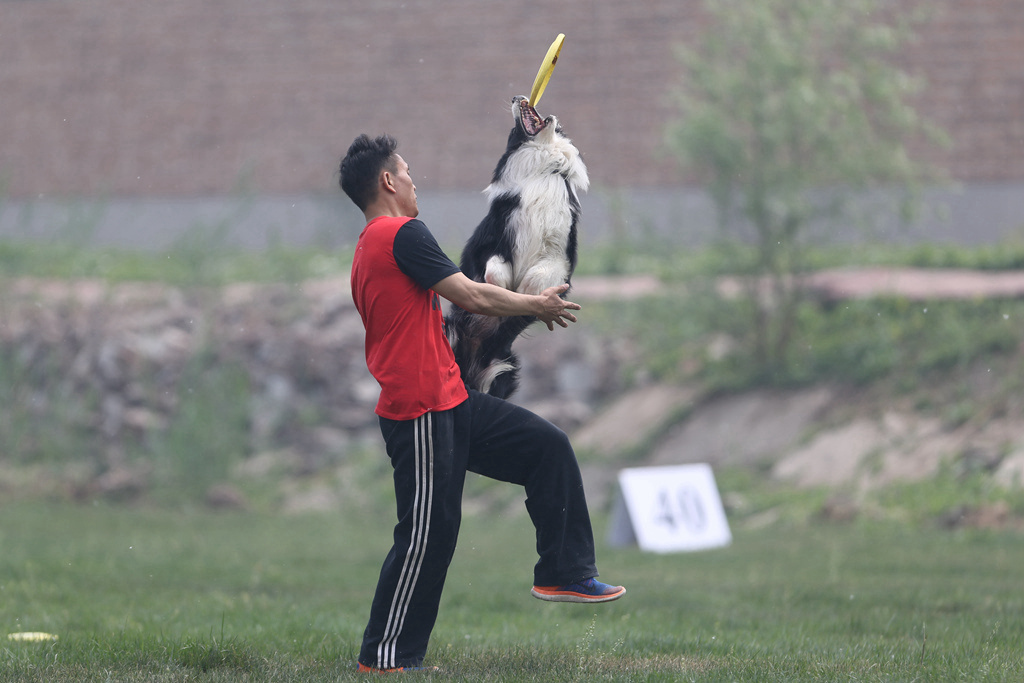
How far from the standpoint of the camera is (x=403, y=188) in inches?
183

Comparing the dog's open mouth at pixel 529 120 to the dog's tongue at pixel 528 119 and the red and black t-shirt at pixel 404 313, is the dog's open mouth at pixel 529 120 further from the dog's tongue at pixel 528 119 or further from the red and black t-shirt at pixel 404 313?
the red and black t-shirt at pixel 404 313

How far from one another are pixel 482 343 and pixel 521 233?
0.52 metres

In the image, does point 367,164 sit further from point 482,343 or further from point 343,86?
point 343,86

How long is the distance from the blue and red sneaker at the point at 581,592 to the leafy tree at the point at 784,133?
10142 mm

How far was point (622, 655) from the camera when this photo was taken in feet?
16.7

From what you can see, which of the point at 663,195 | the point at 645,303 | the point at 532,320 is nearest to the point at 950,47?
the point at 663,195

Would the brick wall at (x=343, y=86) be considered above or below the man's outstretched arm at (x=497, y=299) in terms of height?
above

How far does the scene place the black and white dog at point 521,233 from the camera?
462 cm

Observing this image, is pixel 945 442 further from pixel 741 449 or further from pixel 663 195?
pixel 663 195

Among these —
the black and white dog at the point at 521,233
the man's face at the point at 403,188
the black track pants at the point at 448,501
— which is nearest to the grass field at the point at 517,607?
the black track pants at the point at 448,501

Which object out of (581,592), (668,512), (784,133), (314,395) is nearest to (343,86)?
(314,395)

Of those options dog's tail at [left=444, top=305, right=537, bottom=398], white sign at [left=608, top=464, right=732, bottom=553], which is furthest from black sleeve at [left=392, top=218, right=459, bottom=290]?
white sign at [left=608, top=464, right=732, bottom=553]

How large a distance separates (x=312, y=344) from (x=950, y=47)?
1059 centimetres

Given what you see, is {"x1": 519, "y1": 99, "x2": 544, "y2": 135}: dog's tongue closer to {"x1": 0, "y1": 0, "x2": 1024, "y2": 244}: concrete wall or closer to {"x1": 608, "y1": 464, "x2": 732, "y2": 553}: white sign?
{"x1": 608, "y1": 464, "x2": 732, "y2": 553}: white sign
